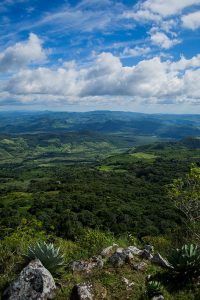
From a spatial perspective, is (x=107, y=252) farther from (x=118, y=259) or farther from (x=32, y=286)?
(x=32, y=286)

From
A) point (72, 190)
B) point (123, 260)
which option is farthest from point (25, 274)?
point (72, 190)

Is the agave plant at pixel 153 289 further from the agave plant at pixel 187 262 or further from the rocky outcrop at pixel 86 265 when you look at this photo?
the rocky outcrop at pixel 86 265

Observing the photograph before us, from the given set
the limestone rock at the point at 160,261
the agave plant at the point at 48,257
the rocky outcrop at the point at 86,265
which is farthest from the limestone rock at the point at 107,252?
the agave plant at the point at 48,257

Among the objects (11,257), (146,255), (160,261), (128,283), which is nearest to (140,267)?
(160,261)

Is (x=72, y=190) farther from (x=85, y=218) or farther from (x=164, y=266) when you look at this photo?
(x=164, y=266)

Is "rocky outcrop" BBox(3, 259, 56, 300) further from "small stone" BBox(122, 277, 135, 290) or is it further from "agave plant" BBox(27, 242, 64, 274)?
"small stone" BBox(122, 277, 135, 290)

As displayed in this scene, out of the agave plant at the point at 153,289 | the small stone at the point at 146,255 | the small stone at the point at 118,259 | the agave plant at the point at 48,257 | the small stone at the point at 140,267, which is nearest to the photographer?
the agave plant at the point at 153,289
